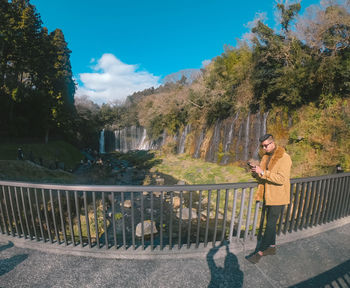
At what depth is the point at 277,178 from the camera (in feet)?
8.21

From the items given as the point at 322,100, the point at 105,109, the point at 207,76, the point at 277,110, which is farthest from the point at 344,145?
the point at 105,109

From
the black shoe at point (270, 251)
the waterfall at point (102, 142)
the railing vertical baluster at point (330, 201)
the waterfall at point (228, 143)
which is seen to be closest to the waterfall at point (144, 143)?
the waterfall at point (102, 142)

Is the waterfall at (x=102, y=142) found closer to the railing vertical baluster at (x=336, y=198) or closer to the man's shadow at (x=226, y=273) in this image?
the man's shadow at (x=226, y=273)

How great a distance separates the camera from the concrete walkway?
2.35m

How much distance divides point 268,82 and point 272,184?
1290cm

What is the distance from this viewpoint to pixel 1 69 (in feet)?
58.3

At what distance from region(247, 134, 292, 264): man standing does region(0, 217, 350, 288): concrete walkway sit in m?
0.22

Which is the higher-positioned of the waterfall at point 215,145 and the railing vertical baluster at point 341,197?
the railing vertical baluster at point 341,197

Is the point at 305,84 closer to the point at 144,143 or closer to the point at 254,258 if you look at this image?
the point at 254,258

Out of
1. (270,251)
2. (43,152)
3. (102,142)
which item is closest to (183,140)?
(43,152)

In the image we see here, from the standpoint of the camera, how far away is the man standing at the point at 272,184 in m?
2.53

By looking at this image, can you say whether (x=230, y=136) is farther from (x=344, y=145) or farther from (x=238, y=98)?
(x=344, y=145)

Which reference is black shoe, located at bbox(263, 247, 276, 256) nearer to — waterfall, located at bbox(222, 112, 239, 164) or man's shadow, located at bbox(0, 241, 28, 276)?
man's shadow, located at bbox(0, 241, 28, 276)

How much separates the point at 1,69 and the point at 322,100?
26301mm
